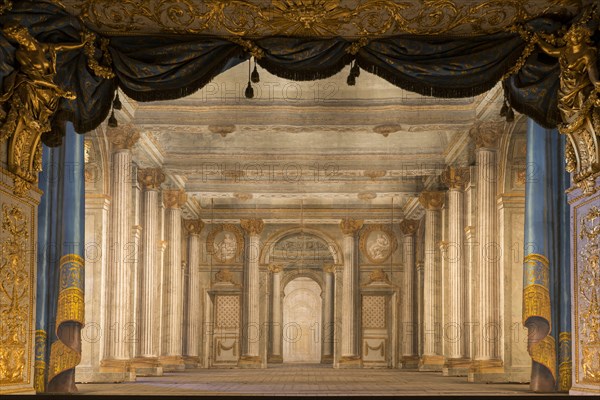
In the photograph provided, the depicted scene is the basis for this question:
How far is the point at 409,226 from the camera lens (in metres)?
25.1

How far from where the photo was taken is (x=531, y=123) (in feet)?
35.8

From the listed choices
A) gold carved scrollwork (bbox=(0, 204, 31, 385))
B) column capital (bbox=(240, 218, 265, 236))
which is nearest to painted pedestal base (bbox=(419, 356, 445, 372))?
column capital (bbox=(240, 218, 265, 236))

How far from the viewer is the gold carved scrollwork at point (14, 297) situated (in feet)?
25.1

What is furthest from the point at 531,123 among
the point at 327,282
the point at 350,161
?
the point at 327,282

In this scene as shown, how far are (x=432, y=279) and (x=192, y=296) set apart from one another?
259 inches

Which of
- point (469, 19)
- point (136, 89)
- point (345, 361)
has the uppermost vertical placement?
point (469, 19)

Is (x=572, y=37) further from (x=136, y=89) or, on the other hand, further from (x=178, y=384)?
(x=178, y=384)

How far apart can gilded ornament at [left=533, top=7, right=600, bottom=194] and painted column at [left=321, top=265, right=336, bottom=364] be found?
65.6ft

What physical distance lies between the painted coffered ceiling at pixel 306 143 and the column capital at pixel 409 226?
0.38 m

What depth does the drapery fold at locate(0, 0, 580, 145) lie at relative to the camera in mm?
8602

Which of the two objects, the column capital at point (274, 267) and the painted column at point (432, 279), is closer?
the painted column at point (432, 279)

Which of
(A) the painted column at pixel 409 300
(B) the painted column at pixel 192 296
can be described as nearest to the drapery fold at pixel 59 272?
(B) the painted column at pixel 192 296

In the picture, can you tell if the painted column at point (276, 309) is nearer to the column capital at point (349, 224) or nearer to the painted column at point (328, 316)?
the painted column at point (328, 316)

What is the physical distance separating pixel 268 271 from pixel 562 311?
17686 mm
